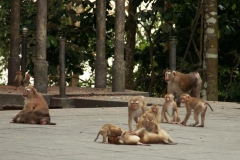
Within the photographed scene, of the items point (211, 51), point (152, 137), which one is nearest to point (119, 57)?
point (211, 51)

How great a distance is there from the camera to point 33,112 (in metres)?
14.4

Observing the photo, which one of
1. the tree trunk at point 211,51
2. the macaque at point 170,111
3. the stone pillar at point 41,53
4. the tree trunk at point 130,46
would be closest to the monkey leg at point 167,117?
the macaque at point 170,111

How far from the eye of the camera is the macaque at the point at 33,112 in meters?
14.4

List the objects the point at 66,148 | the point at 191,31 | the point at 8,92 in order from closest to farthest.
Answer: the point at 66,148 < the point at 8,92 < the point at 191,31

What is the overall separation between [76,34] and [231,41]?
578 centimetres

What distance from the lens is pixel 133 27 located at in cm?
2961

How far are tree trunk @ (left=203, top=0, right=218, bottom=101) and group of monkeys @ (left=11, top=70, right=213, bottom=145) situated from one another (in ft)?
20.5

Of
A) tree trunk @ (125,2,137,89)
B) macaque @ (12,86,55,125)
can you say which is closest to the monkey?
macaque @ (12,86,55,125)

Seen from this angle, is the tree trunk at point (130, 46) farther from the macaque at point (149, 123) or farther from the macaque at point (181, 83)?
the macaque at point (149, 123)

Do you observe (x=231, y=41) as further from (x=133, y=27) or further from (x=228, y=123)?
(x=228, y=123)

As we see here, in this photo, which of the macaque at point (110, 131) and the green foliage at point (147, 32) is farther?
the green foliage at point (147, 32)

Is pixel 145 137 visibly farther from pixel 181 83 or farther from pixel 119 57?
pixel 119 57

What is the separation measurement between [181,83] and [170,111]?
3.55 metres

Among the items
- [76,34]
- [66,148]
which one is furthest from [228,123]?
[76,34]
